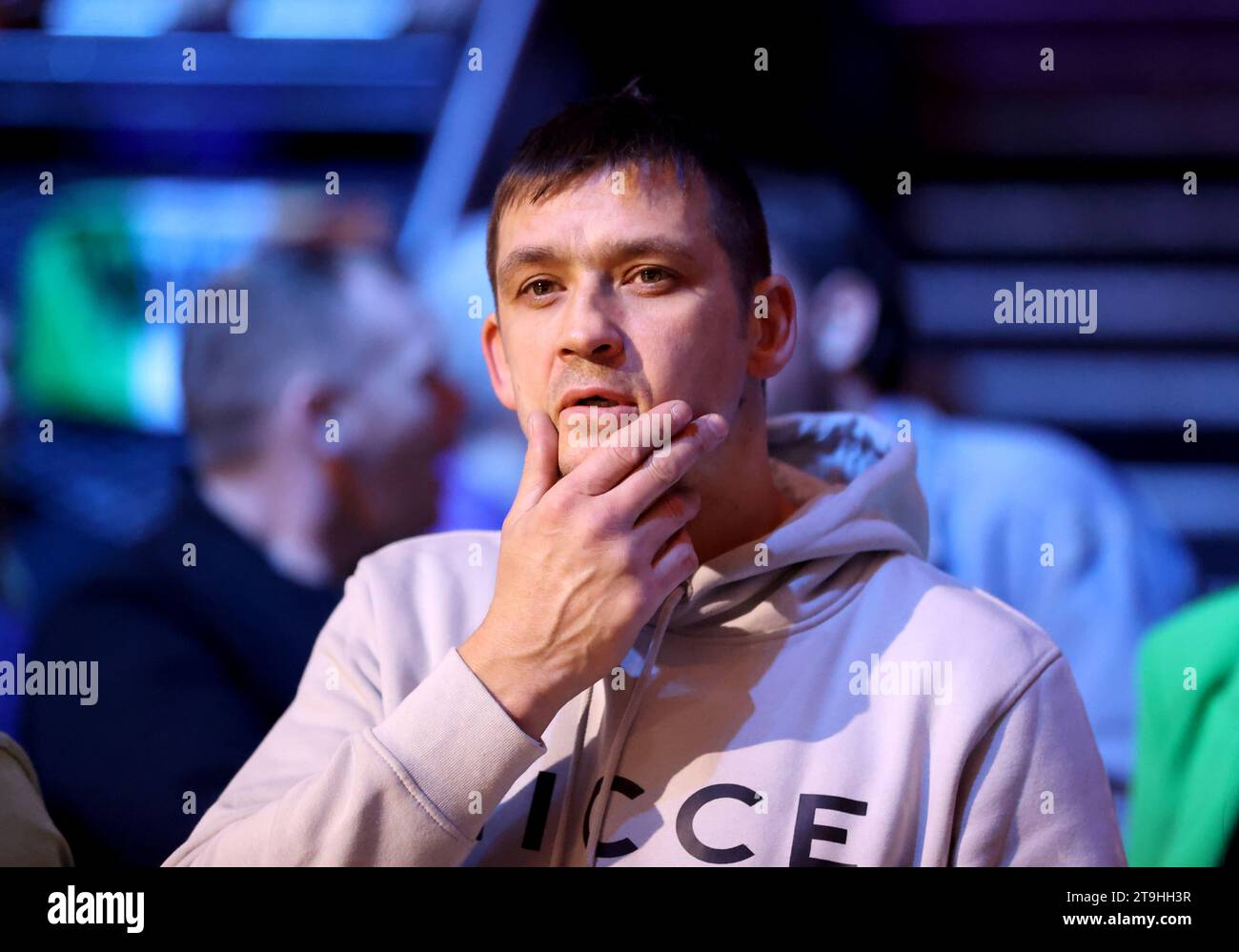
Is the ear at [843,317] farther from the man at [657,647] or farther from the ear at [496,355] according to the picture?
the ear at [496,355]

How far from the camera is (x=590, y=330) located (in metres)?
1.27

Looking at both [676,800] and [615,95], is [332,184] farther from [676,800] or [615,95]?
[676,800]

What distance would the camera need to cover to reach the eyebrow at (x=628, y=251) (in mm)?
1309

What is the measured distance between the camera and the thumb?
128cm

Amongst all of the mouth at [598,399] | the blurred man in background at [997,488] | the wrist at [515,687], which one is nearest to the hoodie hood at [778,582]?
the wrist at [515,687]

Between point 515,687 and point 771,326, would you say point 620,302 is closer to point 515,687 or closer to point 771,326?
point 771,326

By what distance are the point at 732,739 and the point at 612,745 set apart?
0.13 m

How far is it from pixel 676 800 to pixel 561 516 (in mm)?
327

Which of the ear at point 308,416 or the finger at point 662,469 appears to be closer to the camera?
the finger at point 662,469

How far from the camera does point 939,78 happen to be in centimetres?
194

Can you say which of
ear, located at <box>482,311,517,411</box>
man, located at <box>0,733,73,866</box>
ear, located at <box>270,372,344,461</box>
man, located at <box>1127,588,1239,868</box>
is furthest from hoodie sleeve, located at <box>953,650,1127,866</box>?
ear, located at <box>270,372,344,461</box>

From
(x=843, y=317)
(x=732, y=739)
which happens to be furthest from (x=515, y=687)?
(x=843, y=317)

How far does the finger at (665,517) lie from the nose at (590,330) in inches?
6.5
